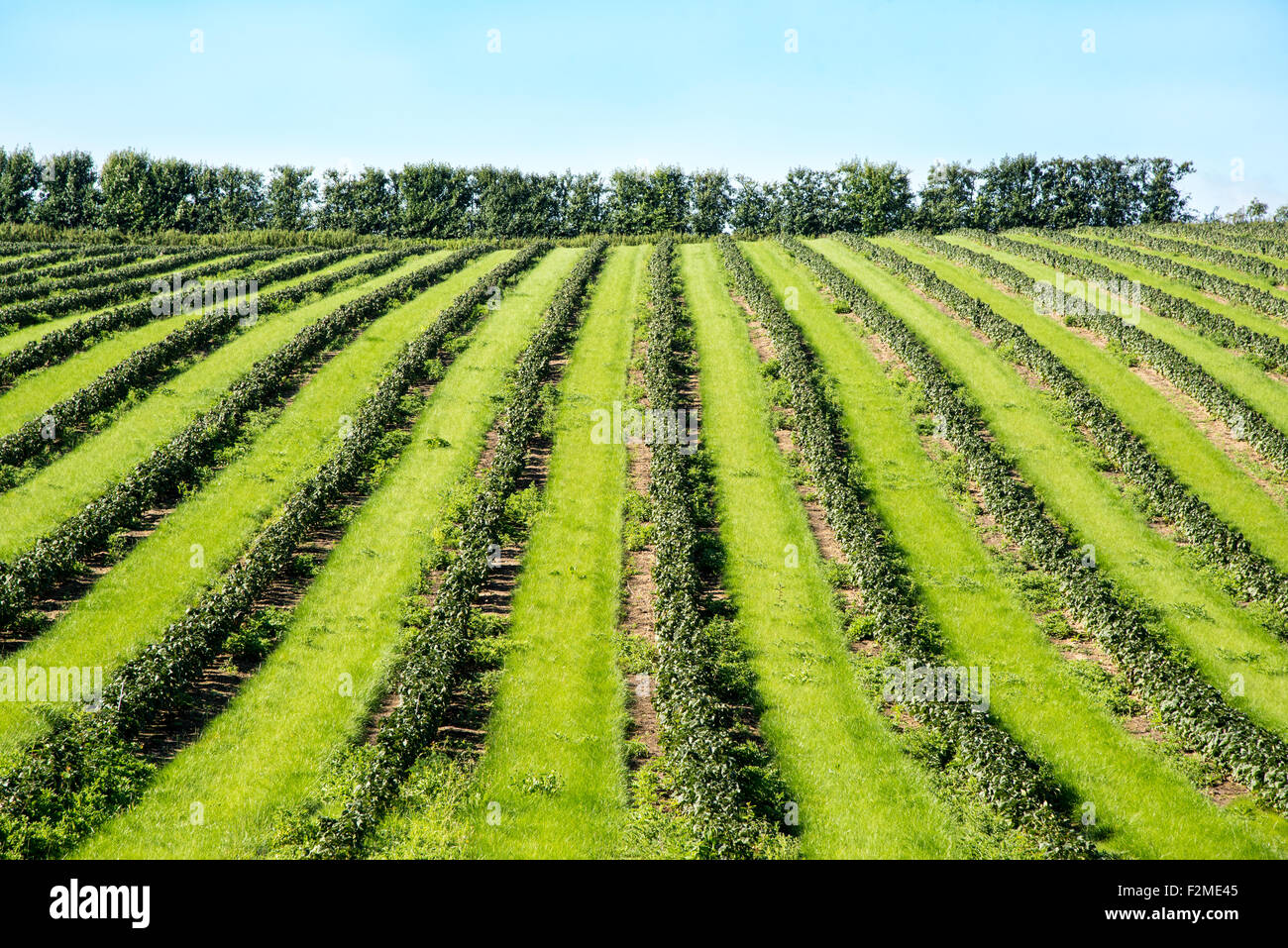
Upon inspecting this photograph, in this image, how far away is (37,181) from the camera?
131 meters

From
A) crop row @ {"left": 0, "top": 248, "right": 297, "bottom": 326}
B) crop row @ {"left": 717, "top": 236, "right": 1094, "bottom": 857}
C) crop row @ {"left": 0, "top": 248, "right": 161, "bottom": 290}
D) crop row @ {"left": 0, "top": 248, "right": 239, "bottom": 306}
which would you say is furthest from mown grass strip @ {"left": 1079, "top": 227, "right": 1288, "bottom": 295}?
crop row @ {"left": 0, "top": 248, "right": 161, "bottom": 290}

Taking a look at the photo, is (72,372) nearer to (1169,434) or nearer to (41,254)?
(41,254)

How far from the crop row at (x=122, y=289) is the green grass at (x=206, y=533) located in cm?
2058

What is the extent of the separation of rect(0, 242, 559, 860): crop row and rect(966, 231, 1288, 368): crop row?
5113cm

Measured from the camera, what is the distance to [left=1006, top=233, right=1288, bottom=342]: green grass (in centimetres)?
5516

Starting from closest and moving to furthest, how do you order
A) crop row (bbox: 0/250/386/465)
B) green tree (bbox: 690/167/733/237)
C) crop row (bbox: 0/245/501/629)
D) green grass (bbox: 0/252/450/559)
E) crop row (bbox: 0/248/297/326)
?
crop row (bbox: 0/245/501/629)
green grass (bbox: 0/252/450/559)
crop row (bbox: 0/250/386/465)
crop row (bbox: 0/248/297/326)
green tree (bbox: 690/167/733/237)

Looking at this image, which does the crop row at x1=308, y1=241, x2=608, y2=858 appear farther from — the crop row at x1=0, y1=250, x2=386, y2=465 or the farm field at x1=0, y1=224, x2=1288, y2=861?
the crop row at x1=0, y1=250, x2=386, y2=465

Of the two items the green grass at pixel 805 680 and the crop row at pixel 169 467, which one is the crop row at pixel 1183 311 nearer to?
the green grass at pixel 805 680

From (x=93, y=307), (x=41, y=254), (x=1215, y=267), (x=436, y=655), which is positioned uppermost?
(x=1215, y=267)

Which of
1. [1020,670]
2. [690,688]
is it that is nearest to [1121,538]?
[1020,670]

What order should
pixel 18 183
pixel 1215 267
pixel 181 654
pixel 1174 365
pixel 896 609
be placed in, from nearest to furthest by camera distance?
pixel 181 654, pixel 896 609, pixel 1174 365, pixel 1215 267, pixel 18 183

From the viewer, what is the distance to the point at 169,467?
36.1 m

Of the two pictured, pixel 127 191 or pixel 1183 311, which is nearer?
pixel 1183 311

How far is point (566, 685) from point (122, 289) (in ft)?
185
